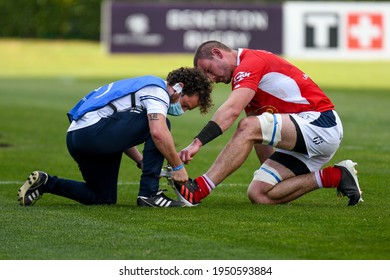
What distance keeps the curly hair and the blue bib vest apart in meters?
0.13

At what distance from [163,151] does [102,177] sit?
84 cm

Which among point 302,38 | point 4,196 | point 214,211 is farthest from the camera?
point 302,38

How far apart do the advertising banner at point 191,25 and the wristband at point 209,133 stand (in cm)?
2925

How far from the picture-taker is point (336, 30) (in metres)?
37.6

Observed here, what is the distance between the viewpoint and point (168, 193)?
35.5 ft

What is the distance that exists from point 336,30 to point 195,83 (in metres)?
29.1

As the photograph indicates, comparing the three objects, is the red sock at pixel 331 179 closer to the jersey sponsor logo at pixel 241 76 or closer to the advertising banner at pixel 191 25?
the jersey sponsor logo at pixel 241 76

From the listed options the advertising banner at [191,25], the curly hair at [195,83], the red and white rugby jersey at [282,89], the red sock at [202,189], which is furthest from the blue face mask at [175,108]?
the advertising banner at [191,25]

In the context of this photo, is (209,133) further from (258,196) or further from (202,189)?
(258,196)

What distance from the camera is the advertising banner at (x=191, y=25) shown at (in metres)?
38.3

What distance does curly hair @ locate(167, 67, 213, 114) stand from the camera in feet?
29.6

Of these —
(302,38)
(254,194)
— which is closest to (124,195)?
(254,194)

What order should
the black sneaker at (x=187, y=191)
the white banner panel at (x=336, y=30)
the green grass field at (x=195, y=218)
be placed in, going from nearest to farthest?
the green grass field at (x=195, y=218) → the black sneaker at (x=187, y=191) → the white banner panel at (x=336, y=30)

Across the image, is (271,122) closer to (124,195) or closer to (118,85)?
(118,85)
